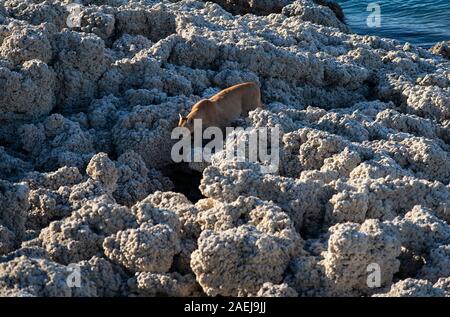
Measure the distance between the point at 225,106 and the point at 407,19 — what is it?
9.67 meters

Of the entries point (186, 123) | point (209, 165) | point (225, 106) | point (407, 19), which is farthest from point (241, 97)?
point (407, 19)

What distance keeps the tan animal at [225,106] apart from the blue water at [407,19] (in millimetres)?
7088

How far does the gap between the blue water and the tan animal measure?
7088mm

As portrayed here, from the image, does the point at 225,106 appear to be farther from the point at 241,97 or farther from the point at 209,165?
the point at 209,165

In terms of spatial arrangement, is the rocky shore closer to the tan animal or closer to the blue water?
the tan animal

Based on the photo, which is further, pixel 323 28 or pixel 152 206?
pixel 323 28

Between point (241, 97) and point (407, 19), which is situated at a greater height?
point (241, 97)

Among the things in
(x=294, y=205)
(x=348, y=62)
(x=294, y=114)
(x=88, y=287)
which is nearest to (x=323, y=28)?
(x=348, y=62)

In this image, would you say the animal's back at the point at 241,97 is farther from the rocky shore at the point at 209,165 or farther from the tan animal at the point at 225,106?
the rocky shore at the point at 209,165

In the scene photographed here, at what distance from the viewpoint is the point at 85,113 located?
6973 mm

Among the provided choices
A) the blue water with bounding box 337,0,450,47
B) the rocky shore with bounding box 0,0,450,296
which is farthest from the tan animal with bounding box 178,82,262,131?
the blue water with bounding box 337,0,450,47

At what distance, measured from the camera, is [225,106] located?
683 centimetres
